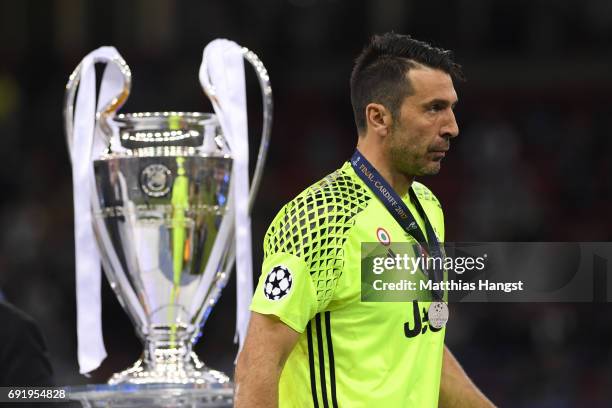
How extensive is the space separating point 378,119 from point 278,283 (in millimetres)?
418

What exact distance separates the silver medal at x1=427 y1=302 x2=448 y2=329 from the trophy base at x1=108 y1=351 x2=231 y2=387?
19.8 inches

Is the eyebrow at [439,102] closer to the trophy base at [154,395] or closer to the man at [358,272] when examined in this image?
the man at [358,272]

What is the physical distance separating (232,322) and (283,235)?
6.31 meters

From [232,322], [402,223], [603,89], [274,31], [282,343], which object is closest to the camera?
[282,343]

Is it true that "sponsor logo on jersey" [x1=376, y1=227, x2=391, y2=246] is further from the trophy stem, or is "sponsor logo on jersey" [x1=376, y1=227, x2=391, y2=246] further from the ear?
the trophy stem

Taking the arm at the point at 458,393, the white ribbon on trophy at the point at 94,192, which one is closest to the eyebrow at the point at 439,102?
the white ribbon on trophy at the point at 94,192

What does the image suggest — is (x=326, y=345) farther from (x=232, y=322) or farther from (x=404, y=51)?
(x=232, y=322)

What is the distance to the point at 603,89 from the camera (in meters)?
10.2

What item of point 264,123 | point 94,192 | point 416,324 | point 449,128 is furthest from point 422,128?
point 94,192

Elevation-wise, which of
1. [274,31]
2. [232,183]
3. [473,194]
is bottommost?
[232,183]

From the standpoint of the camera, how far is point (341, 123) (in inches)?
418

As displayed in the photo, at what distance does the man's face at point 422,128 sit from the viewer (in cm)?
258

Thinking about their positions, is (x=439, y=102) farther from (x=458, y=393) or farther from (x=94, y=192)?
(x=94, y=192)

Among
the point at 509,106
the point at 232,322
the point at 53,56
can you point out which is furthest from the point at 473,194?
the point at 53,56
